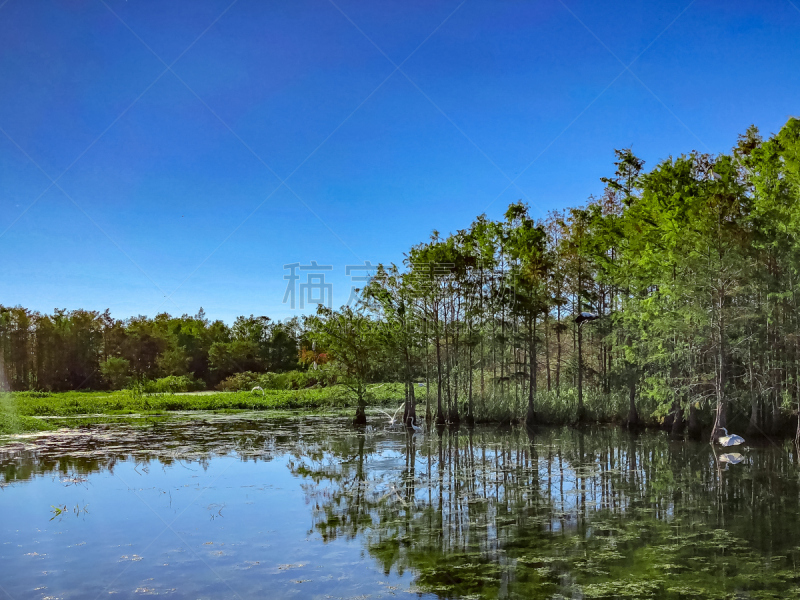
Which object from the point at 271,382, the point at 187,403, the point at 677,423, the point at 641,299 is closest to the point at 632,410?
the point at 677,423

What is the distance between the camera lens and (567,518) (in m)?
11.4

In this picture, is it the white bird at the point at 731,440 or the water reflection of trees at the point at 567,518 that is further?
the white bird at the point at 731,440

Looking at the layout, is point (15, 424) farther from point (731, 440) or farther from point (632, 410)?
point (731, 440)

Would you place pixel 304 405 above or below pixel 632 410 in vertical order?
below

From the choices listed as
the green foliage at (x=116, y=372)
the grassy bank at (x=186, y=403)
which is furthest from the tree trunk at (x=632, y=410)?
the green foliage at (x=116, y=372)

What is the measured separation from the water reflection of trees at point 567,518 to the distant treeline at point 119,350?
43452 millimetres

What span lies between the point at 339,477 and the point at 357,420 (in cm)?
1421

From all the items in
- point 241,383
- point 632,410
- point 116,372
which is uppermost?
point 116,372

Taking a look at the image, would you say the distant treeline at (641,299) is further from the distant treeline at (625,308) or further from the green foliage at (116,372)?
the green foliage at (116,372)

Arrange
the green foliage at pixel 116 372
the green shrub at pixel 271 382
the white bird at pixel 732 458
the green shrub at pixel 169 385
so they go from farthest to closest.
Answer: the green foliage at pixel 116 372
the green shrub at pixel 271 382
the green shrub at pixel 169 385
the white bird at pixel 732 458

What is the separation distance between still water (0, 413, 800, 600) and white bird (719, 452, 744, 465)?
0.73ft

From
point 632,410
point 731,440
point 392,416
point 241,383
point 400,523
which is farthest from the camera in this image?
point 241,383

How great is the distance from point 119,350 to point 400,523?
66.2 m

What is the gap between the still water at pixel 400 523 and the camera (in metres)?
8.12
